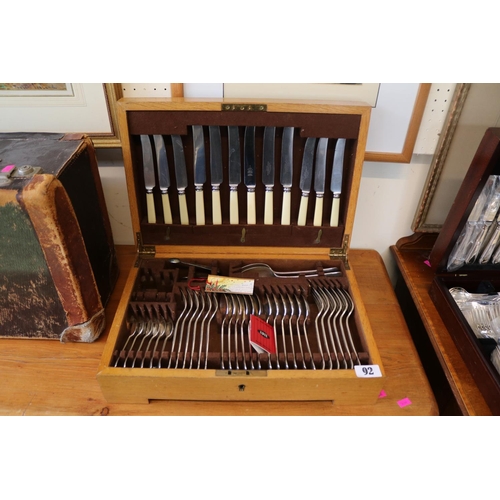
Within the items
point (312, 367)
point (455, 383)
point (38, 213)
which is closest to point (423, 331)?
point (455, 383)

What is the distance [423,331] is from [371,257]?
0.29 meters

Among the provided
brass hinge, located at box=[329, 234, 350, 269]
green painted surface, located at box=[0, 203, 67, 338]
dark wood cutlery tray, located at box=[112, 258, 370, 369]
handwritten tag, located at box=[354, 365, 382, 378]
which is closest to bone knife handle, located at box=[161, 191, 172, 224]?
dark wood cutlery tray, located at box=[112, 258, 370, 369]

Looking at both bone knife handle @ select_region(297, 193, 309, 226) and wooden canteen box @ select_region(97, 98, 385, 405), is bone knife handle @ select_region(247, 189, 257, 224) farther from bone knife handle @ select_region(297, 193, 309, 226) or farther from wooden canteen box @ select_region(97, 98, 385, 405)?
bone knife handle @ select_region(297, 193, 309, 226)

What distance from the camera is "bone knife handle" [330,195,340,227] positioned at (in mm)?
1044

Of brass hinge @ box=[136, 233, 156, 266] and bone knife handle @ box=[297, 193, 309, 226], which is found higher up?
bone knife handle @ box=[297, 193, 309, 226]

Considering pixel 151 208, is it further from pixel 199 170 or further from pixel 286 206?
pixel 286 206

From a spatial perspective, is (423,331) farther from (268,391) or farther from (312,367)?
(268,391)

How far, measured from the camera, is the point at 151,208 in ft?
3.47

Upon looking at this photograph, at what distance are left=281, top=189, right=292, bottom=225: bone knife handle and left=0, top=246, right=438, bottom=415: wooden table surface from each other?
371 millimetres

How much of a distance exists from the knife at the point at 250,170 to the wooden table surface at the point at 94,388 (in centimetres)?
44

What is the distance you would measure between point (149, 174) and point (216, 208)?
0.19 metres

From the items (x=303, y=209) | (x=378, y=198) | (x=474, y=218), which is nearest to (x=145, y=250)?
(x=303, y=209)

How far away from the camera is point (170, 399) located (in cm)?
86

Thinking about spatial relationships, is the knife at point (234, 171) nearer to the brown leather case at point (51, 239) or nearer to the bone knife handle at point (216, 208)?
the bone knife handle at point (216, 208)
